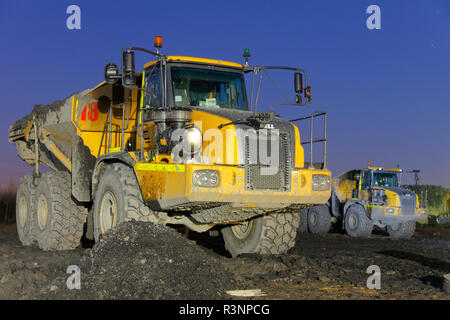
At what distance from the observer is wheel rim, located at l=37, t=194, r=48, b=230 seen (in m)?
11.6

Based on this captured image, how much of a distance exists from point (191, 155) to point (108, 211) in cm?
192

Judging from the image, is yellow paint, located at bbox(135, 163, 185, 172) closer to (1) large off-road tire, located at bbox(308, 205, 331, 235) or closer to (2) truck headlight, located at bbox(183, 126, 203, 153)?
(2) truck headlight, located at bbox(183, 126, 203, 153)

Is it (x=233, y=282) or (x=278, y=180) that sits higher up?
(x=278, y=180)

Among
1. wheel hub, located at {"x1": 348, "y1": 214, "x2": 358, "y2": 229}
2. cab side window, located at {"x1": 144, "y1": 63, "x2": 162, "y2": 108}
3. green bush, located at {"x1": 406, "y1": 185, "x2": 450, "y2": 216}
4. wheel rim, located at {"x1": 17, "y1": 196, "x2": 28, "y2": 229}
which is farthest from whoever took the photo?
green bush, located at {"x1": 406, "y1": 185, "x2": 450, "y2": 216}

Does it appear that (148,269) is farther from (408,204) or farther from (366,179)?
(366,179)

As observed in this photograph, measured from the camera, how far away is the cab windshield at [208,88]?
27.8 feet

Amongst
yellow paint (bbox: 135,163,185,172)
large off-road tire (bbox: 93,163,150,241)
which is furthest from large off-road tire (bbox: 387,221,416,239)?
yellow paint (bbox: 135,163,185,172)

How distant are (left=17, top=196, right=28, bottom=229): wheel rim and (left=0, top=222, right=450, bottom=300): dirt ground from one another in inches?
154

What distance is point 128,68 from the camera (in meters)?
7.50

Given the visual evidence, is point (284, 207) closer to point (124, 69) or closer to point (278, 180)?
point (278, 180)
